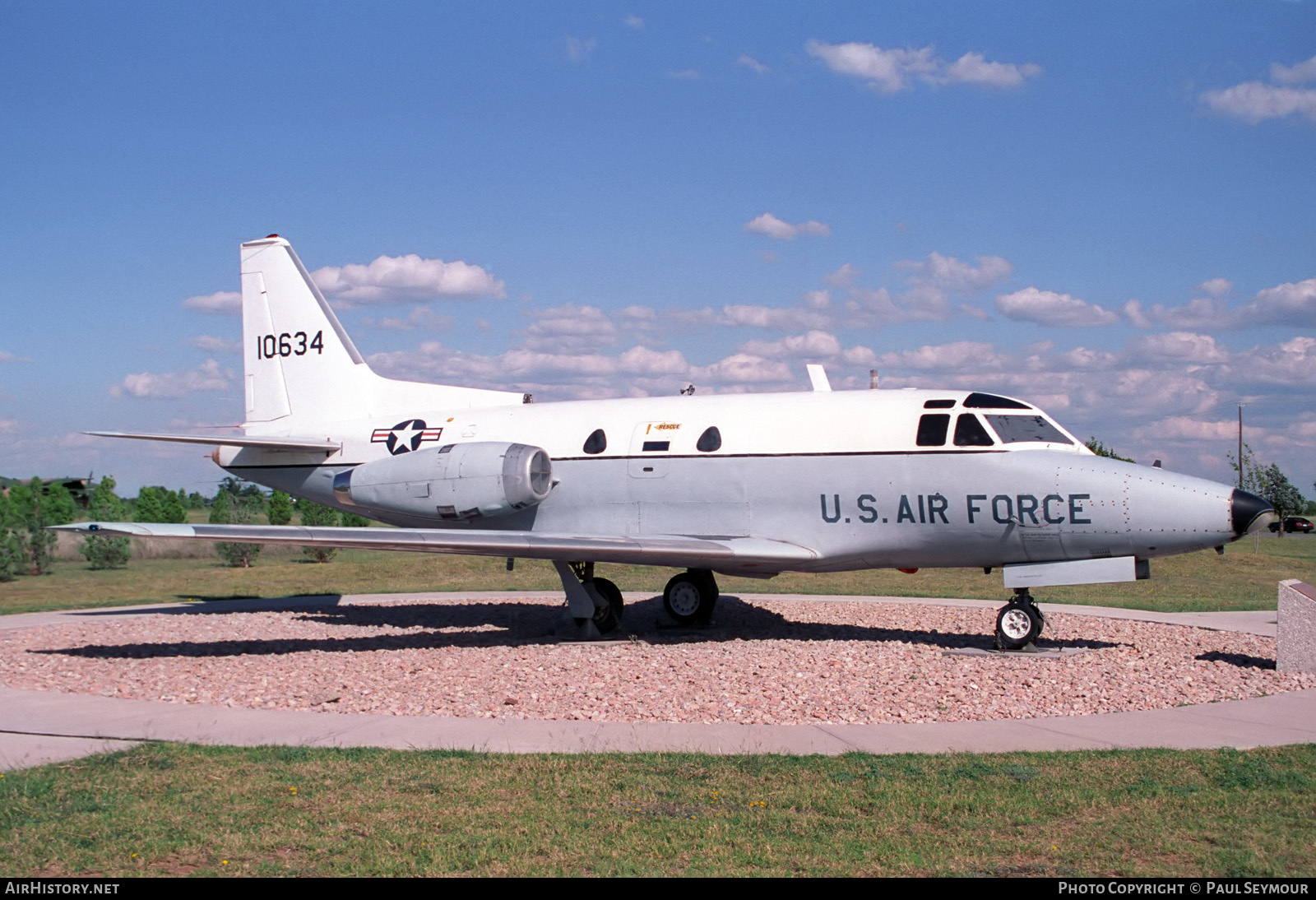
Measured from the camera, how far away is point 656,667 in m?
12.9

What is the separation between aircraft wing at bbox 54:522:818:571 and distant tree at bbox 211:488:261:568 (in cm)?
1888

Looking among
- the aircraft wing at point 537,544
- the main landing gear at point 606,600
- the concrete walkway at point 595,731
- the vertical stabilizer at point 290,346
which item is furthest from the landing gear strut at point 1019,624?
the vertical stabilizer at point 290,346

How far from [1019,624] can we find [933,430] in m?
2.70

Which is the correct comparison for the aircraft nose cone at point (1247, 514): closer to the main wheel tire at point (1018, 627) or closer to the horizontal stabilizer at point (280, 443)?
the main wheel tire at point (1018, 627)

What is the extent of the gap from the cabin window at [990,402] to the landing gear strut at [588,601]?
5700 mm

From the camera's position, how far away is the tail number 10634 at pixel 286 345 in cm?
1923

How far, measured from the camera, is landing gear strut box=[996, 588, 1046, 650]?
13.9 meters

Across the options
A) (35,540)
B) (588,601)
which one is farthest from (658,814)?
(35,540)

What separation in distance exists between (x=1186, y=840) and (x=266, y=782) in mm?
5907

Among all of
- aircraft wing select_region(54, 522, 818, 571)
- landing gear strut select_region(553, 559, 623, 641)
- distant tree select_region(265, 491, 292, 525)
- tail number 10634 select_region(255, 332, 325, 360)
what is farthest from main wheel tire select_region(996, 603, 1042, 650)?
distant tree select_region(265, 491, 292, 525)

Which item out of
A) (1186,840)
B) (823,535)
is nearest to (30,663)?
(823,535)

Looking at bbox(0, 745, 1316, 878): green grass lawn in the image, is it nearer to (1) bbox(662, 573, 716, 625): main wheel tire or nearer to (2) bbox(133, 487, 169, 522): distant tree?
(1) bbox(662, 573, 716, 625): main wheel tire

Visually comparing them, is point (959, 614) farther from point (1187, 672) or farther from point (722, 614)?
point (1187, 672)
